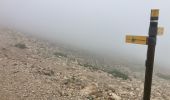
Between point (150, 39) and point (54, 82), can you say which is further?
point (54, 82)

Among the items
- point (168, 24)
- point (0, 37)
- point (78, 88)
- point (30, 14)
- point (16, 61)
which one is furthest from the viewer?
point (30, 14)

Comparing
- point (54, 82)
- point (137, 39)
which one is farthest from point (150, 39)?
point (54, 82)

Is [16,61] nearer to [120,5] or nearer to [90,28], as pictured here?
[90,28]

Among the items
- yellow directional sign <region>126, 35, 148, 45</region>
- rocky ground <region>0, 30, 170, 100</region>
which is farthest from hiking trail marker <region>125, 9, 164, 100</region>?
rocky ground <region>0, 30, 170, 100</region>

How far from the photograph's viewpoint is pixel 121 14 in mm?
50031

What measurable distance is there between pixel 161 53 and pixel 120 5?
15.2 meters

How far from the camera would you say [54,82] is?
12.1 meters

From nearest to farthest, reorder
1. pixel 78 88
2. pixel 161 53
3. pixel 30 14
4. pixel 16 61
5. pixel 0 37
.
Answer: pixel 78 88
pixel 16 61
pixel 0 37
pixel 161 53
pixel 30 14

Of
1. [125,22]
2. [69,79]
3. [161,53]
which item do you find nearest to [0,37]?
[69,79]

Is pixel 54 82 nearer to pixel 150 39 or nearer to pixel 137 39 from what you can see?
pixel 137 39

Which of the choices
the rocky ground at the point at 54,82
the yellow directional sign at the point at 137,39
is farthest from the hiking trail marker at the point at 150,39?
the rocky ground at the point at 54,82

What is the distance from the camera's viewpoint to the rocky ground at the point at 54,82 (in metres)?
11.0

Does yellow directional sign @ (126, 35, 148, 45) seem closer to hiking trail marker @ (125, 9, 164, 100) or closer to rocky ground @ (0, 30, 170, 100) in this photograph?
hiking trail marker @ (125, 9, 164, 100)

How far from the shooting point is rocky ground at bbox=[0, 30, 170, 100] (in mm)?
10999
